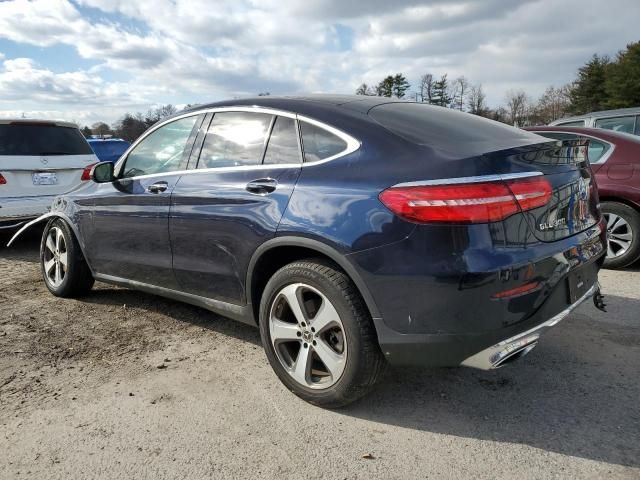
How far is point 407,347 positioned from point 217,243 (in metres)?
1.38

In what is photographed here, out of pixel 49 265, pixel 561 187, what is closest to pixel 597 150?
pixel 561 187

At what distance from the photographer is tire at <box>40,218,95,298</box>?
15.4ft

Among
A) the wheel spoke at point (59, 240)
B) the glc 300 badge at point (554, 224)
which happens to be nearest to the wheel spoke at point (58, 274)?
the wheel spoke at point (59, 240)

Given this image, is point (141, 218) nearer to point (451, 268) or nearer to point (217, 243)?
point (217, 243)

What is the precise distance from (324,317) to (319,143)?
3.08ft

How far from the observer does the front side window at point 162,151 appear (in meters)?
3.77

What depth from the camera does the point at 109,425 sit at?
276cm

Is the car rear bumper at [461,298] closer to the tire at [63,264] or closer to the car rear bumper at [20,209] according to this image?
the tire at [63,264]

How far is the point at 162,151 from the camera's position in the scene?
3.96m

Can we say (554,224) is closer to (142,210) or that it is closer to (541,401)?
(541,401)

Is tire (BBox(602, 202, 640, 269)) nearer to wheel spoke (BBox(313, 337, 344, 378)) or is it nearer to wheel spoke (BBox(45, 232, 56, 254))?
wheel spoke (BBox(313, 337, 344, 378))

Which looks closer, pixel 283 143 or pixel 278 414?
pixel 278 414

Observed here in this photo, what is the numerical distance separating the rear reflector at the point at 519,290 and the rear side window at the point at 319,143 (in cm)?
106

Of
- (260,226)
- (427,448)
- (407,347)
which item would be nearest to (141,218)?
(260,226)
